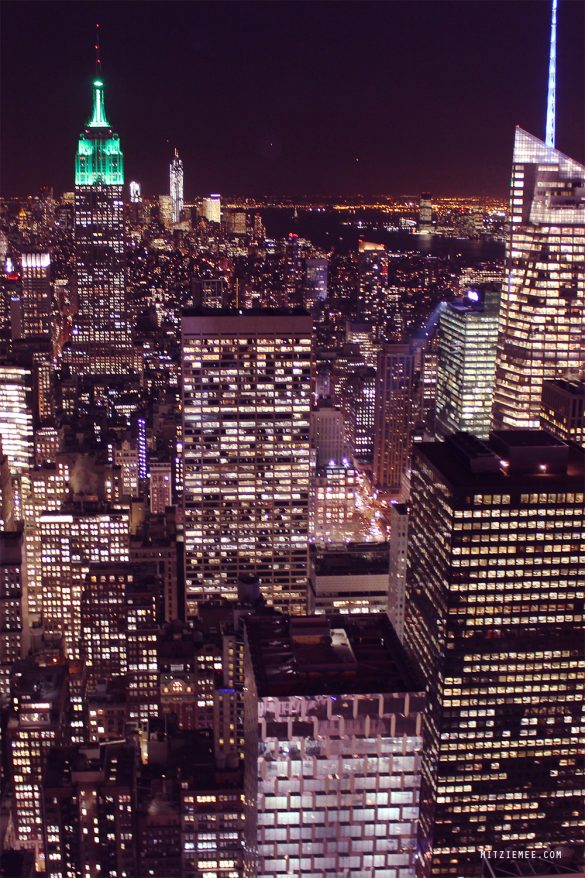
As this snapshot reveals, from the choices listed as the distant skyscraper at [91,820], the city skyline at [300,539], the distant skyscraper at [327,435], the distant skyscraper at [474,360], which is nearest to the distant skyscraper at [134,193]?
the city skyline at [300,539]

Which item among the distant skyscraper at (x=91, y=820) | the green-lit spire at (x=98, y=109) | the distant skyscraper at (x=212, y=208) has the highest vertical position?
the green-lit spire at (x=98, y=109)

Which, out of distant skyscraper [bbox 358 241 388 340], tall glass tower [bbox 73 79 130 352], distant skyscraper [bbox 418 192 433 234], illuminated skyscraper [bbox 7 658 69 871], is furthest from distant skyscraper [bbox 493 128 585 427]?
tall glass tower [bbox 73 79 130 352]

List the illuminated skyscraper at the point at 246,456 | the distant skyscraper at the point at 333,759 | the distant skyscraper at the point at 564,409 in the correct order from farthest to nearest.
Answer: the illuminated skyscraper at the point at 246,456 → the distant skyscraper at the point at 564,409 → the distant skyscraper at the point at 333,759

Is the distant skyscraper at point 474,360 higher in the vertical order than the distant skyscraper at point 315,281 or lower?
lower

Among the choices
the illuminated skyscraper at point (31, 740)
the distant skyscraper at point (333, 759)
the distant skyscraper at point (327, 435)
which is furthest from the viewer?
the distant skyscraper at point (327, 435)

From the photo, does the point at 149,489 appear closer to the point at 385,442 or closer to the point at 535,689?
the point at 385,442

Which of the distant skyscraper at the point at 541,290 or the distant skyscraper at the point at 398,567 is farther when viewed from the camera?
the distant skyscraper at the point at 541,290

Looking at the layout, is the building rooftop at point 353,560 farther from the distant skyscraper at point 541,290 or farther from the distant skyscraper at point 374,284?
the distant skyscraper at point 374,284
